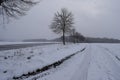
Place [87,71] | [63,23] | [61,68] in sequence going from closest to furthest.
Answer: [87,71]
[61,68]
[63,23]

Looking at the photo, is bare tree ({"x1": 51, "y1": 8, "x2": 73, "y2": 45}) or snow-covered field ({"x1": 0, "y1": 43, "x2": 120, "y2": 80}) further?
bare tree ({"x1": 51, "y1": 8, "x2": 73, "y2": 45})

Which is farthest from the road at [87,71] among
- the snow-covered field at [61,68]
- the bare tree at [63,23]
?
the bare tree at [63,23]

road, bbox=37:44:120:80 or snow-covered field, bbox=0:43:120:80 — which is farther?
snow-covered field, bbox=0:43:120:80

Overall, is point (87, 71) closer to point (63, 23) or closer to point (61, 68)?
point (61, 68)

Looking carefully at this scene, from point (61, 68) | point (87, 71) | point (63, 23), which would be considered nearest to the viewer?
point (87, 71)

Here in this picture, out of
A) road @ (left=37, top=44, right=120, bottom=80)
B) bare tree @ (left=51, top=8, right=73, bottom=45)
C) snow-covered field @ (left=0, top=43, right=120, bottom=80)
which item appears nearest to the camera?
road @ (left=37, top=44, right=120, bottom=80)

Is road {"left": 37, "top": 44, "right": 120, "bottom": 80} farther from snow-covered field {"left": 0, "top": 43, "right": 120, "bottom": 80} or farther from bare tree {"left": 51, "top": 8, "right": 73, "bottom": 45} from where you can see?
bare tree {"left": 51, "top": 8, "right": 73, "bottom": 45}

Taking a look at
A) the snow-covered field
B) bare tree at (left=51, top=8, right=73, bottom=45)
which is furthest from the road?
bare tree at (left=51, top=8, right=73, bottom=45)

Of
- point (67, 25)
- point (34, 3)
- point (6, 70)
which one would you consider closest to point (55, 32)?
point (67, 25)

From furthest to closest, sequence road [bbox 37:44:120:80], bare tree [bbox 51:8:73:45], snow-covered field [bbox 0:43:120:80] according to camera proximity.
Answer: bare tree [bbox 51:8:73:45]
snow-covered field [bbox 0:43:120:80]
road [bbox 37:44:120:80]

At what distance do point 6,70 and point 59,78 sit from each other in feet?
12.4

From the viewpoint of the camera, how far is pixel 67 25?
43969mm

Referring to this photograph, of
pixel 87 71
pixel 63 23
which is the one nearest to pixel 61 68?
pixel 87 71

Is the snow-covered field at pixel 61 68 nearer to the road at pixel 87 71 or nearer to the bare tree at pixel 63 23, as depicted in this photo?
the road at pixel 87 71
